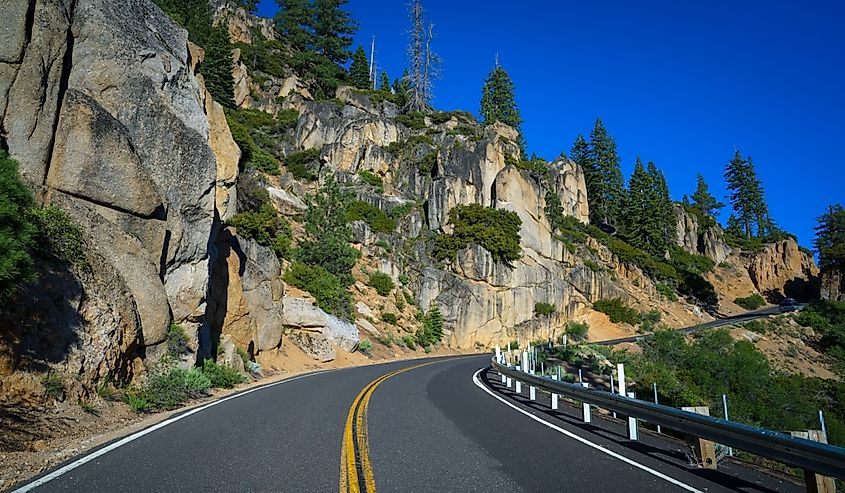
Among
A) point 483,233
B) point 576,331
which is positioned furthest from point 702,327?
point 483,233

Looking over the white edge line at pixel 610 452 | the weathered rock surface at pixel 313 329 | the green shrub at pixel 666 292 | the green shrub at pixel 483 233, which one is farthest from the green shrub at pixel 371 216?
the white edge line at pixel 610 452

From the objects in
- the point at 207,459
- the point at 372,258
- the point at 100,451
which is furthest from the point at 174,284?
the point at 372,258

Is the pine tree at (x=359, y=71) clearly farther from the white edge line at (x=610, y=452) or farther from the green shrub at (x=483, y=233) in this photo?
the white edge line at (x=610, y=452)

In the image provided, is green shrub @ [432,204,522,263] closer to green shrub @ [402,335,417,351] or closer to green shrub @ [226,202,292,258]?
green shrub @ [402,335,417,351]

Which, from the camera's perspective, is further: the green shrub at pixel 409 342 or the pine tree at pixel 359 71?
the pine tree at pixel 359 71

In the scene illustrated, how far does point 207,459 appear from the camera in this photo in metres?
6.57

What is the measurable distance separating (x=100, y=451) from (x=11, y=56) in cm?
997

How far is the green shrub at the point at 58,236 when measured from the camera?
33.8 ft

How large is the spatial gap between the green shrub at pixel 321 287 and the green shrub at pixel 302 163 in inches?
876

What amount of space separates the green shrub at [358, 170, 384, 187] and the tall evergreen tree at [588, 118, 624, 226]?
1774 inches

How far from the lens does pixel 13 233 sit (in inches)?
337

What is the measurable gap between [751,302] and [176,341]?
84.4 meters

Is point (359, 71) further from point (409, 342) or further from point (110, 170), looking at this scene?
point (110, 170)

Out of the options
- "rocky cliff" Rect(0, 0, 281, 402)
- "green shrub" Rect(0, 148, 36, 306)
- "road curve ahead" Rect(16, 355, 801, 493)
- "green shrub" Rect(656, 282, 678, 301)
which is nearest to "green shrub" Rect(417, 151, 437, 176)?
"green shrub" Rect(656, 282, 678, 301)
